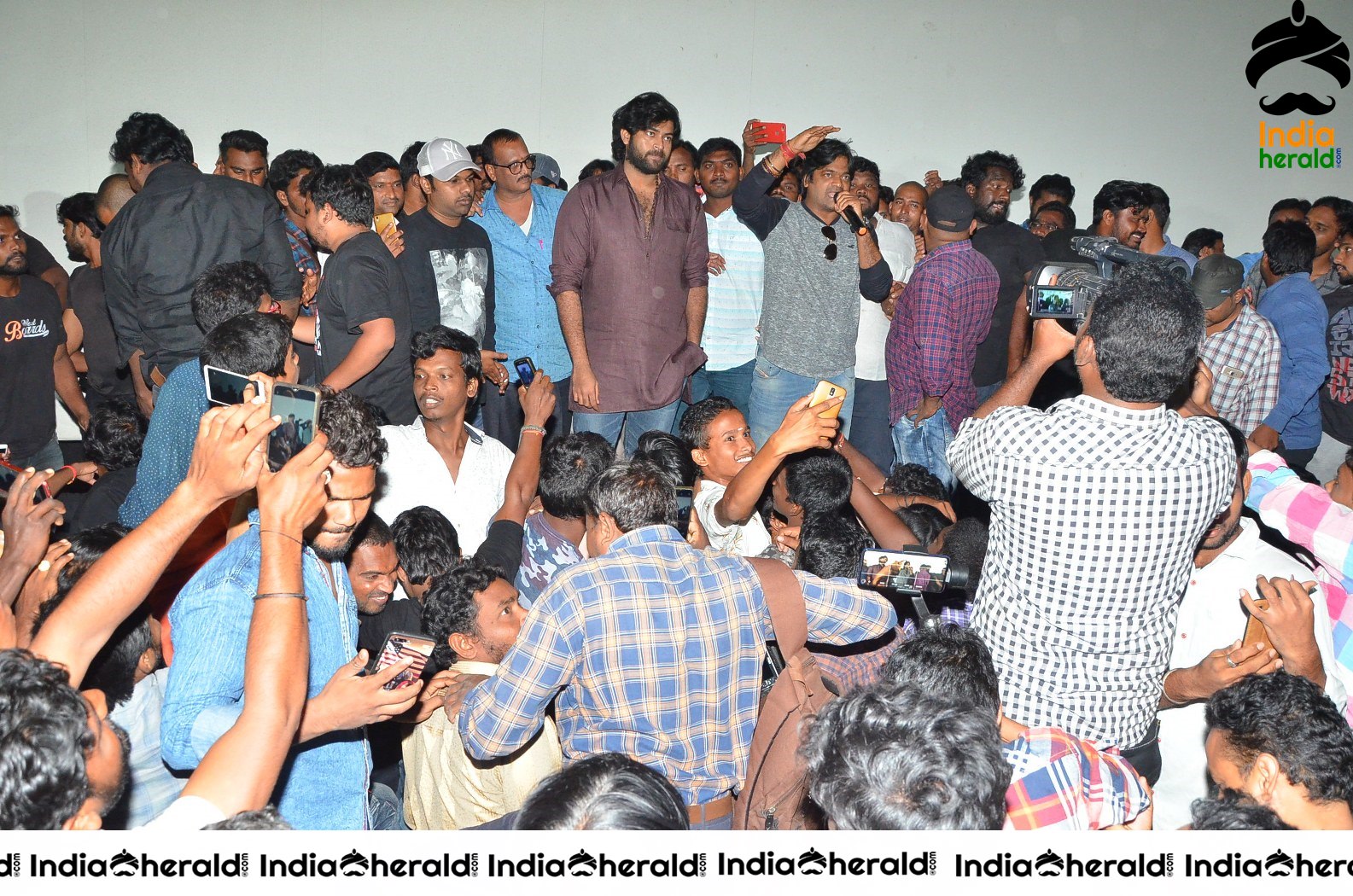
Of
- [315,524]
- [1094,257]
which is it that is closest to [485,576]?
[315,524]

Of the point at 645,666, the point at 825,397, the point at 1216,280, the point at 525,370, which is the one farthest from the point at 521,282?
the point at 645,666

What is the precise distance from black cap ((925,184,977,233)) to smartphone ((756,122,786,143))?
2.93 ft

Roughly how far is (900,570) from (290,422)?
3.80 feet

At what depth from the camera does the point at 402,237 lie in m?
4.23

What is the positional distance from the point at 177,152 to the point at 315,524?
98.7 inches

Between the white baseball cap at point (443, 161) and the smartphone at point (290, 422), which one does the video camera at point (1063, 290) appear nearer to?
the smartphone at point (290, 422)

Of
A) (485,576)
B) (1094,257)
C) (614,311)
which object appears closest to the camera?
(485,576)

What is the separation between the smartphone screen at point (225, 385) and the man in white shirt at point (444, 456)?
1.57 meters

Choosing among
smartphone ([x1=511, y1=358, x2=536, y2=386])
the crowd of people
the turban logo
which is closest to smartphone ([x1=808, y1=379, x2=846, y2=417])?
the crowd of people

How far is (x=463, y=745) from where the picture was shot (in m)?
2.27

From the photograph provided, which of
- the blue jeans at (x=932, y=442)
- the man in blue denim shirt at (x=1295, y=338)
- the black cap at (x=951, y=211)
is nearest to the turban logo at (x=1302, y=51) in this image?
the man in blue denim shirt at (x=1295, y=338)

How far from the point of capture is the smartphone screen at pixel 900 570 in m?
2.13

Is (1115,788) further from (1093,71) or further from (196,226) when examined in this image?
(1093,71)

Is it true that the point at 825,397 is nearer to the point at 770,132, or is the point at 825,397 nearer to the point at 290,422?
the point at 290,422
